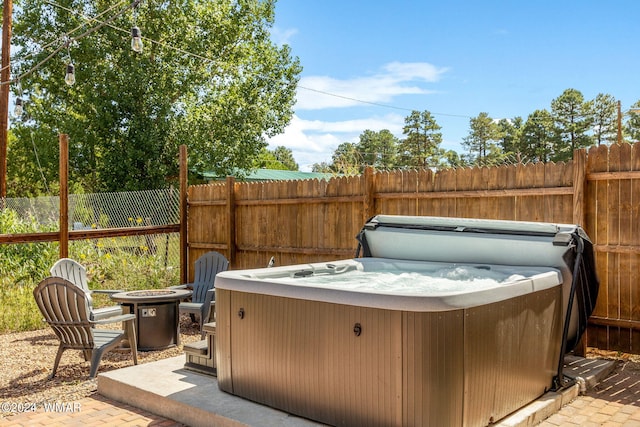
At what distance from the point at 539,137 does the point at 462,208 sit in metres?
27.8

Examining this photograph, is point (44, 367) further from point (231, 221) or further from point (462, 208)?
point (462, 208)

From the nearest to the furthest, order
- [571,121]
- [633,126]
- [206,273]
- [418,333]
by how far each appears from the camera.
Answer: [418,333]
[206,273]
[633,126]
[571,121]

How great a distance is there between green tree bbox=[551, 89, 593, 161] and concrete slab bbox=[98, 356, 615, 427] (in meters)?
27.2

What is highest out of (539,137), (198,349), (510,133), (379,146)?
(379,146)

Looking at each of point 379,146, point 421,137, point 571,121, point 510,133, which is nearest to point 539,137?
point 571,121

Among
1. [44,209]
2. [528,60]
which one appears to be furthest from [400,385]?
[528,60]

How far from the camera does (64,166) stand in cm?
627

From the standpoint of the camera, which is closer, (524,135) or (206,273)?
(206,273)

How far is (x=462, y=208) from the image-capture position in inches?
198

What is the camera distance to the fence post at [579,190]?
169 inches

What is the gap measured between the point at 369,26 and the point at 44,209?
38.8 feet

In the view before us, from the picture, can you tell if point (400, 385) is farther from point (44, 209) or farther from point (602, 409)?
point (44, 209)

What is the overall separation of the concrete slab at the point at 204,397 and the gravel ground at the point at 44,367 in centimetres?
36

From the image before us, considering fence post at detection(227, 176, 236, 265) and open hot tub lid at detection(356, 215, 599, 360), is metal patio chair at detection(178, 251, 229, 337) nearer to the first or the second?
fence post at detection(227, 176, 236, 265)
